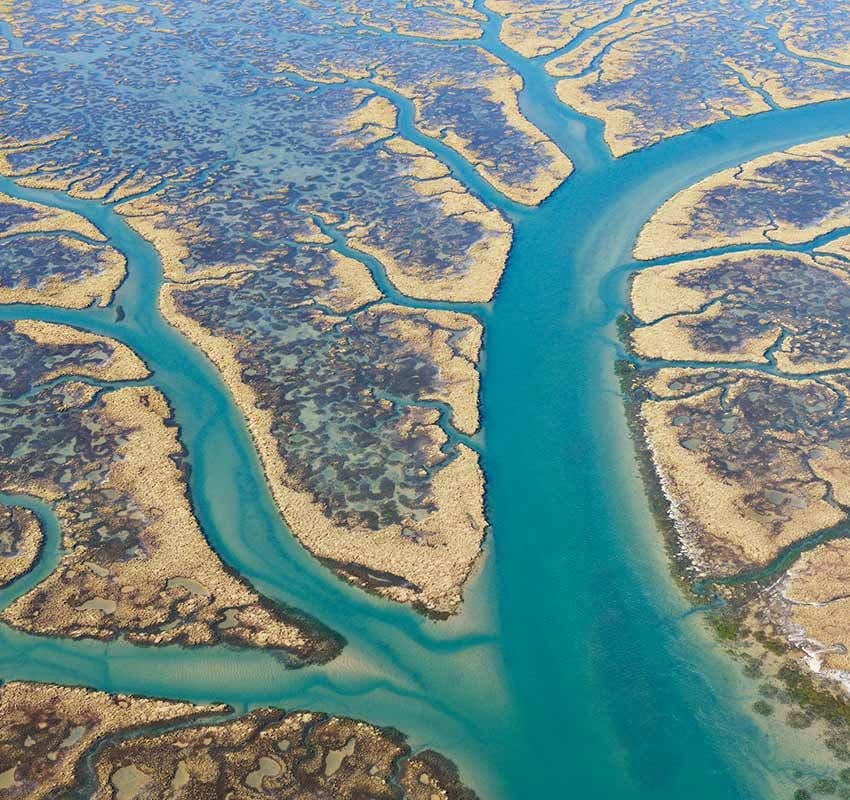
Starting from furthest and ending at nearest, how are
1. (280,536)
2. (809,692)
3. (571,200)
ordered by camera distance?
1. (571,200)
2. (280,536)
3. (809,692)

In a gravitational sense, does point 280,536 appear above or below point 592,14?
below

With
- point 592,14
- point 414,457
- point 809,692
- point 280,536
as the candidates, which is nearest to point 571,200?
point 414,457

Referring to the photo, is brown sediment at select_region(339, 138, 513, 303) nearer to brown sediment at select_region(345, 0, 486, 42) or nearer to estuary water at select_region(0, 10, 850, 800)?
estuary water at select_region(0, 10, 850, 800)

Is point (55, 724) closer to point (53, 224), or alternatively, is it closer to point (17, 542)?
point (17, 542)

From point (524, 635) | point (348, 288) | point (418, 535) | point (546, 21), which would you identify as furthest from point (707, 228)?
point (546, 21)

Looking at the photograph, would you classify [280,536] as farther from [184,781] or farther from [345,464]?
[184,781]
